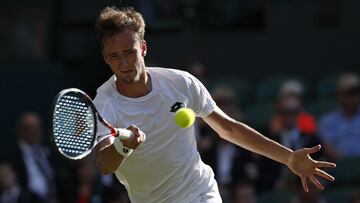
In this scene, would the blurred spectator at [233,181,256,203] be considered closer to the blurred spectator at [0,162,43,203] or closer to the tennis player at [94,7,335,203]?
the blurred spectator at [0,162,43,203]

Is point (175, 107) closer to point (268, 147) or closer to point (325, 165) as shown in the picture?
point (268, 147)

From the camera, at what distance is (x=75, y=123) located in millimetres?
5750

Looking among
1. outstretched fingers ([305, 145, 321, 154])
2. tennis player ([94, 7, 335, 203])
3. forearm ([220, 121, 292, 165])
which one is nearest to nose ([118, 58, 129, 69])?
tennis player ([94, 7, 335, 203])

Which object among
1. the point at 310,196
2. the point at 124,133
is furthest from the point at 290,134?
the point at 124,133

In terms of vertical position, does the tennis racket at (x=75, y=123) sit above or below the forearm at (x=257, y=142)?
above

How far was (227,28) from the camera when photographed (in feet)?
41.5

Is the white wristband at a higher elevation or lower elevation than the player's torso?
higher

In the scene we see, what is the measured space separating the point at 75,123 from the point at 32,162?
475 cm

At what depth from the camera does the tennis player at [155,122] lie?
585cm

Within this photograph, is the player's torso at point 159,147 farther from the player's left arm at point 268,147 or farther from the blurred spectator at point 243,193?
the blurred spectator at point 243,193

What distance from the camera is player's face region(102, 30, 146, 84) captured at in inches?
228

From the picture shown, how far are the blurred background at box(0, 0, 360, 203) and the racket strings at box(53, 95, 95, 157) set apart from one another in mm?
4533

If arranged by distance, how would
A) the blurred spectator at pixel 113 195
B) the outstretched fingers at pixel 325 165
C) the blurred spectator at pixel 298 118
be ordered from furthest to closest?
the blurred spectator at pixel 298 118
the blurred spectator at pixel 113 195
the outstretched fingers at pixel 325 165

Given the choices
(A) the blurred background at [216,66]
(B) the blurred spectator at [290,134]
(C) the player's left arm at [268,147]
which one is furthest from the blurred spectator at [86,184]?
(C) the player's left arm at [268,147]
